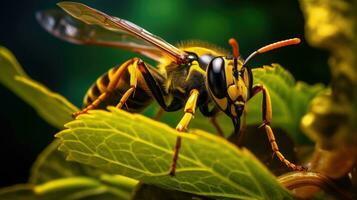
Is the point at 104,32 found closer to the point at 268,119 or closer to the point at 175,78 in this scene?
the point at 175,78

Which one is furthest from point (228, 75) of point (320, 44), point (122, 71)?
point (320, 44)

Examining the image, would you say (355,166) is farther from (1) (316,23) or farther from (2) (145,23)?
(2) (145,23)

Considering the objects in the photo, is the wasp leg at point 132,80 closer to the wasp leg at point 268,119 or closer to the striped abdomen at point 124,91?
the striped abdomen at point 124,91

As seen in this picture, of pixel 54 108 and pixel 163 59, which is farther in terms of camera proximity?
pixel 163 59

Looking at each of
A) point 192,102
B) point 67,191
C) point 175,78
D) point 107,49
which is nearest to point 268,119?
point 192,102

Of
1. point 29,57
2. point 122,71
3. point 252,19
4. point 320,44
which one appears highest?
point 252,19

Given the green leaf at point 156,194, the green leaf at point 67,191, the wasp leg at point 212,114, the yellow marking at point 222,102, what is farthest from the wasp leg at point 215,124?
the green leaf at point 156,194
